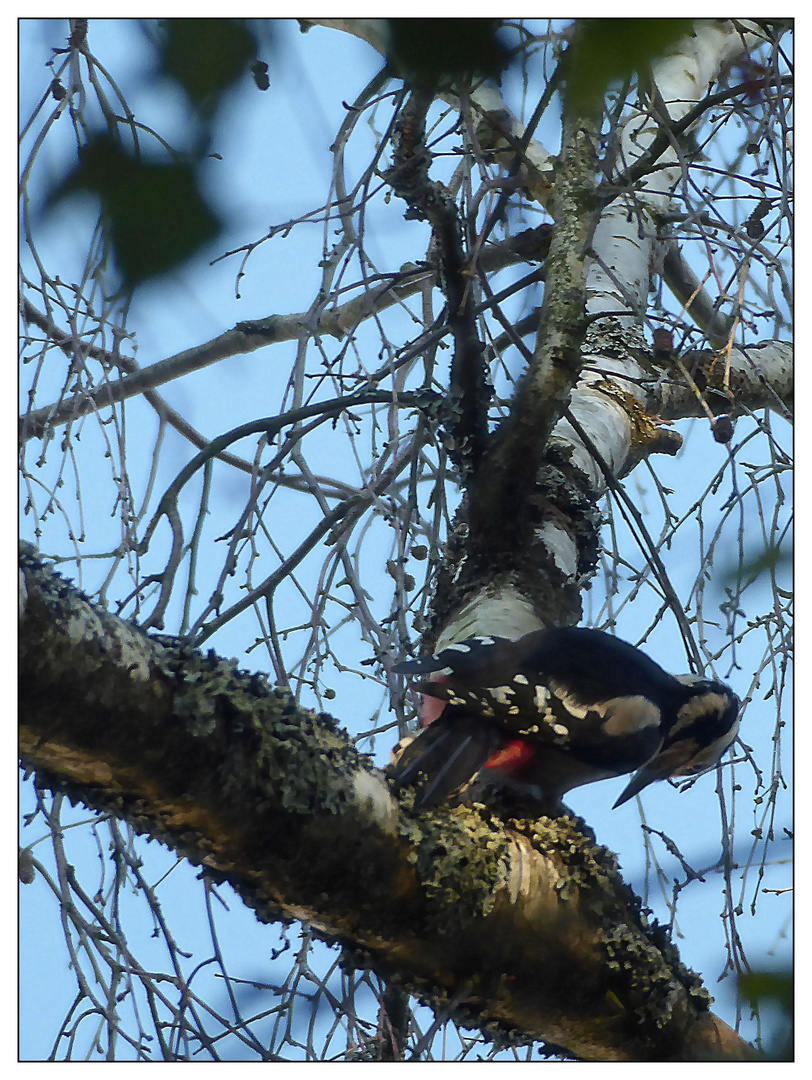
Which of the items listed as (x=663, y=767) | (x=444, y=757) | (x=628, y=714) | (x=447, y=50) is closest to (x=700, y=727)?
(x=663, y=767)

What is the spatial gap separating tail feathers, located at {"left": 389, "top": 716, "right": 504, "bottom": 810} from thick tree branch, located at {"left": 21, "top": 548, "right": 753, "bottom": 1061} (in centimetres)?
3

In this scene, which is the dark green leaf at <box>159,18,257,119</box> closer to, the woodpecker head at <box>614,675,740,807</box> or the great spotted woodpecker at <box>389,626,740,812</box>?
the great spotted woodpecker at <box>389,626,740,812</box>

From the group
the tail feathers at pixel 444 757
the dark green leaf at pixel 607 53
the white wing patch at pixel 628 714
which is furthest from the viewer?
the white wing patch at pixel 628 714

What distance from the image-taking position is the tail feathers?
2.94ft

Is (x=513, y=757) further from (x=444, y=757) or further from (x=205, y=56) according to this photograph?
(x=205, y=56)

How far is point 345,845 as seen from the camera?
77 cm

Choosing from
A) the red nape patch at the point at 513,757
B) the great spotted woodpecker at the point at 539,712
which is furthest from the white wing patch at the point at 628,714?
the red nape patch at the point at 513,757

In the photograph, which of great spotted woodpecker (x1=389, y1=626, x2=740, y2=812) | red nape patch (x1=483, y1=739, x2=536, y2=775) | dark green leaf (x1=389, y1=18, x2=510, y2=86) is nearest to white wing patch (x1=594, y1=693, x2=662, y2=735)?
great spotted woodpecker (x1=389, y1=626, x2=740, y2=812)

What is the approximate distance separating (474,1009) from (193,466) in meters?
0.68

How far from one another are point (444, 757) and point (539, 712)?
16cm

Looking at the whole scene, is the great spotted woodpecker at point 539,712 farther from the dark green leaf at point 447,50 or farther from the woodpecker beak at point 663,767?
the dark green leaf at point 447,50

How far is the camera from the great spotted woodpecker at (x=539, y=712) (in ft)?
3.43

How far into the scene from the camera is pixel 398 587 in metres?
1.23
